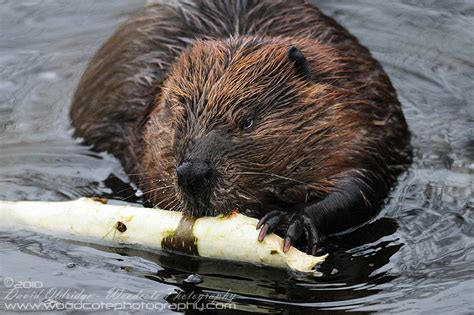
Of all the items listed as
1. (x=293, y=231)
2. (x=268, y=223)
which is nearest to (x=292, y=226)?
(x=293, y=231)

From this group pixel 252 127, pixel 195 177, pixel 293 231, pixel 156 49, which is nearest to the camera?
pixel 195 177

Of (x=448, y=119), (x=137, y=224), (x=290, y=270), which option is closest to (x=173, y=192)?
(x=137, y=224)

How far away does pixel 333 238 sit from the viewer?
5754 mm

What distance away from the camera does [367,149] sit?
19.2 ft

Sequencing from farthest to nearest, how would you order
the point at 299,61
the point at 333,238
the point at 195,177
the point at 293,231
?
1. the point at 333,238
2. the point at 299,61
3. the point at 293,231
4. the point at 195,177

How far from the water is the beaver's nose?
1.43ft

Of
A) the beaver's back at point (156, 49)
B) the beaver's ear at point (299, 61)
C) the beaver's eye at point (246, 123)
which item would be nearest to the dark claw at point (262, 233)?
the beaver's eye at point (246, 123)

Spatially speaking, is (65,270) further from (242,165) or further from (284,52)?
(284,52)

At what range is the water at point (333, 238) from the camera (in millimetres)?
5195

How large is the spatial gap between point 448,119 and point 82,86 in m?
2.28

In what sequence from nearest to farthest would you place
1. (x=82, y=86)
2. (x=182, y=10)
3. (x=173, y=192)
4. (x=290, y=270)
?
1. (x=290, y=270)
2. (x=173, y=192)
3. (x=182, y=10)
4. (x=82, y=86)

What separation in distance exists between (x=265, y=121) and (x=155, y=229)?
72 centimetres

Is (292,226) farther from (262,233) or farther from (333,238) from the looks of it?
(333,238)

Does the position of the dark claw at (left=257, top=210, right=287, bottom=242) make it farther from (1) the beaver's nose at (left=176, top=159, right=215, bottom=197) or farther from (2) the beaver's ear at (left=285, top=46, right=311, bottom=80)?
(2) the beaver's ear at (left=285, top=46, right=311, bottom=80)
